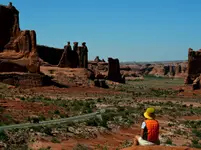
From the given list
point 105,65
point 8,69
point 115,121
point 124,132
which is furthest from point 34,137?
point 105,65

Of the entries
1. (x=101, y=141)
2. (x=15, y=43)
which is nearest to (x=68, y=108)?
(x=101, y=141)

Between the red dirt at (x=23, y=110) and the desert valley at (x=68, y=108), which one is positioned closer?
the desert valley at (x=68, y=108)

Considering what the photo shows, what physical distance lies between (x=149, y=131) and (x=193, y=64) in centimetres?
6493

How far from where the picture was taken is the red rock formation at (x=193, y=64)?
2817 inches

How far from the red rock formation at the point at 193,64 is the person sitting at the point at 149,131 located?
211 ft

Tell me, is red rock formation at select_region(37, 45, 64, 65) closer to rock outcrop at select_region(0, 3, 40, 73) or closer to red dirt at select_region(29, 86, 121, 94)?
red dirt at select_region(29, 86, 121, 94)

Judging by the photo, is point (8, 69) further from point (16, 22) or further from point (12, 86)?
point (16, 22)

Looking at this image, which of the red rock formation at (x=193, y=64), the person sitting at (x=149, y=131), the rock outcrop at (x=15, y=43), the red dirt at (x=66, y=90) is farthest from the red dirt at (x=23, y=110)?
the red rock formation at (x=193, y=64)

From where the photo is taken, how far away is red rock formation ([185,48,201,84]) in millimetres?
71562

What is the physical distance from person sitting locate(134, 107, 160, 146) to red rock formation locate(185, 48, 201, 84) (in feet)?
211

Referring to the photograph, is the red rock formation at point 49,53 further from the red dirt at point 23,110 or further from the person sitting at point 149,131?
the person sitting at point 149,131

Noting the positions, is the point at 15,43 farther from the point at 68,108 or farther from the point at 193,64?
the point at 193,64

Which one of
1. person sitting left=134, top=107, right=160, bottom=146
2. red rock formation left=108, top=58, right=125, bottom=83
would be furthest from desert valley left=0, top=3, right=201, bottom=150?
red rock formation left=108, top=58, right=125, bottom=83

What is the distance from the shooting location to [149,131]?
29.8ft
